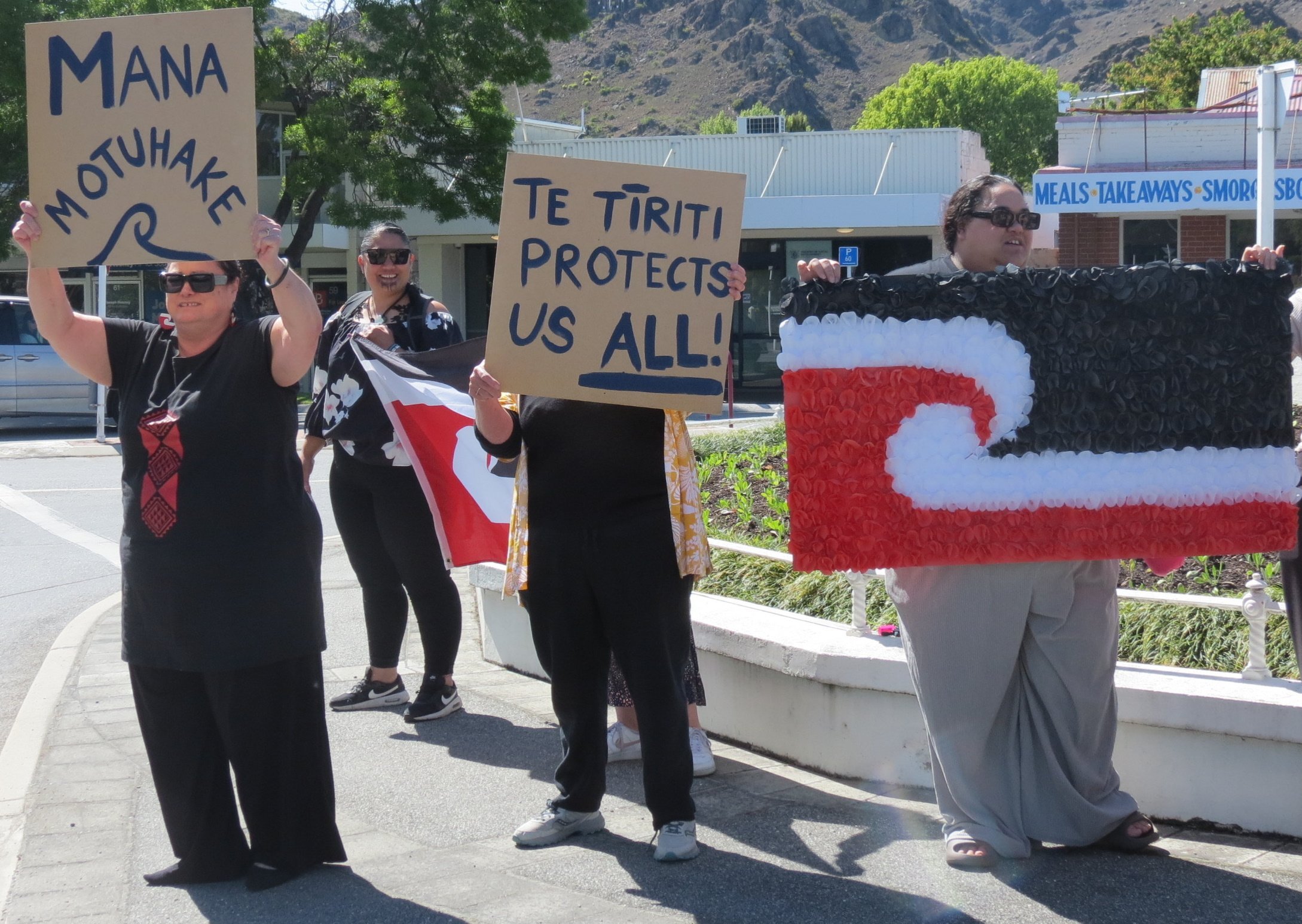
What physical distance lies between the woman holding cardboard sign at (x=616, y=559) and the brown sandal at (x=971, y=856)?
0.72 m

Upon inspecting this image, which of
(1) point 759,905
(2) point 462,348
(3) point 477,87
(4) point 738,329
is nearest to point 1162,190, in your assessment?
(4) point 738,329

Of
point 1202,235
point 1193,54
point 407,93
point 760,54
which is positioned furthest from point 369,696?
point 760,54

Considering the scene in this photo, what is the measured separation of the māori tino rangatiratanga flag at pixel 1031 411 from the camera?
3875mm

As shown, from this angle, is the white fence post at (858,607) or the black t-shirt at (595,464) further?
the white fence post at (858,607)

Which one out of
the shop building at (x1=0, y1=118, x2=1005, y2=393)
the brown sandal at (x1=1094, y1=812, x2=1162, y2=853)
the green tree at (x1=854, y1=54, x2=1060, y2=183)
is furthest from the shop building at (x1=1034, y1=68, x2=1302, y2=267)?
the green tree at (x1=854, y1=54, x2=1060, y2=183)

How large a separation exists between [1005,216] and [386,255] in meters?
2.49

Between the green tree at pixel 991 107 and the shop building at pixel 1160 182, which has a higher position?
the green tree at pixel 991 107

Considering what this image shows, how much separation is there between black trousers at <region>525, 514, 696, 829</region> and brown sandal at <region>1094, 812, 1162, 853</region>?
3.87 feet

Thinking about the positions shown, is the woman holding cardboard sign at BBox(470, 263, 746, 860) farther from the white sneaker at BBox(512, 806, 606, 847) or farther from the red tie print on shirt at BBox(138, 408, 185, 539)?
the red tie print on shirt at BBox(138, 408, 185, 539)

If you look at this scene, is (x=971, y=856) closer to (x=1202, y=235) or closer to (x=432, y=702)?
(x=432, y=702)

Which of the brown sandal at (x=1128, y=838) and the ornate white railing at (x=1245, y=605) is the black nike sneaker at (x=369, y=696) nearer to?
the ornate white railing at (x=1245, y=605)

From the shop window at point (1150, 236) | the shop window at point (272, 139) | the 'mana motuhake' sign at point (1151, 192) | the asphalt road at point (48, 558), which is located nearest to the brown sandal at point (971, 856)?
the asphalt road at point (48, 558)

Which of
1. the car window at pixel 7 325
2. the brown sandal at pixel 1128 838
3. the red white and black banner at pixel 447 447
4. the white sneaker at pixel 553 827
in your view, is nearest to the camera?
the brown sandal at pixel 1128 838

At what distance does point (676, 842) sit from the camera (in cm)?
399
